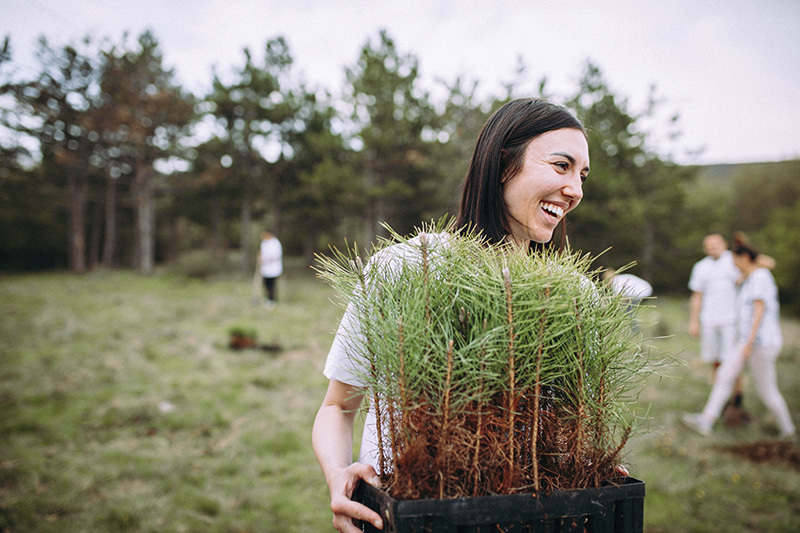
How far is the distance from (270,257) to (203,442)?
7302mm

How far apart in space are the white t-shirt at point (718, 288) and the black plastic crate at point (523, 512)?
18.8ft

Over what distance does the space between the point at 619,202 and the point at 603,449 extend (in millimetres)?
19583

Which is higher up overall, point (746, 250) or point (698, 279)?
point (746, 250)

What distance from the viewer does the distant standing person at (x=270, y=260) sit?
11423mm

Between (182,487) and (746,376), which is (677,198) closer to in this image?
(746,376)

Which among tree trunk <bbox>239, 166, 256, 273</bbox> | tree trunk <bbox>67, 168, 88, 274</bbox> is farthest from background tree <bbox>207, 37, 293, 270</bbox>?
tree trunk <bbox>67, 168, 88, 274</bbox>

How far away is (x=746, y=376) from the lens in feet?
25.9

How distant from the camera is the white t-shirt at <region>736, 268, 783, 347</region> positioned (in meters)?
4.70

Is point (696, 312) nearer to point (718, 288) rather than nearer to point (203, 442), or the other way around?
point (718, 288)

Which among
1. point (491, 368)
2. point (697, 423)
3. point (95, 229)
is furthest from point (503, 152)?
point (95, 229)

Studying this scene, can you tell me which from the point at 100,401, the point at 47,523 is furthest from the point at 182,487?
the point at 100,401

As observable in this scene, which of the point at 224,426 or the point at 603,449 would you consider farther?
the point at 224,426

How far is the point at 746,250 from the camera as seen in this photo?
4.85m

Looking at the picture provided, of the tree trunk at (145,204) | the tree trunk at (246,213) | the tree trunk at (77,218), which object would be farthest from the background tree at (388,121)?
the tree trunk at (77,218)
